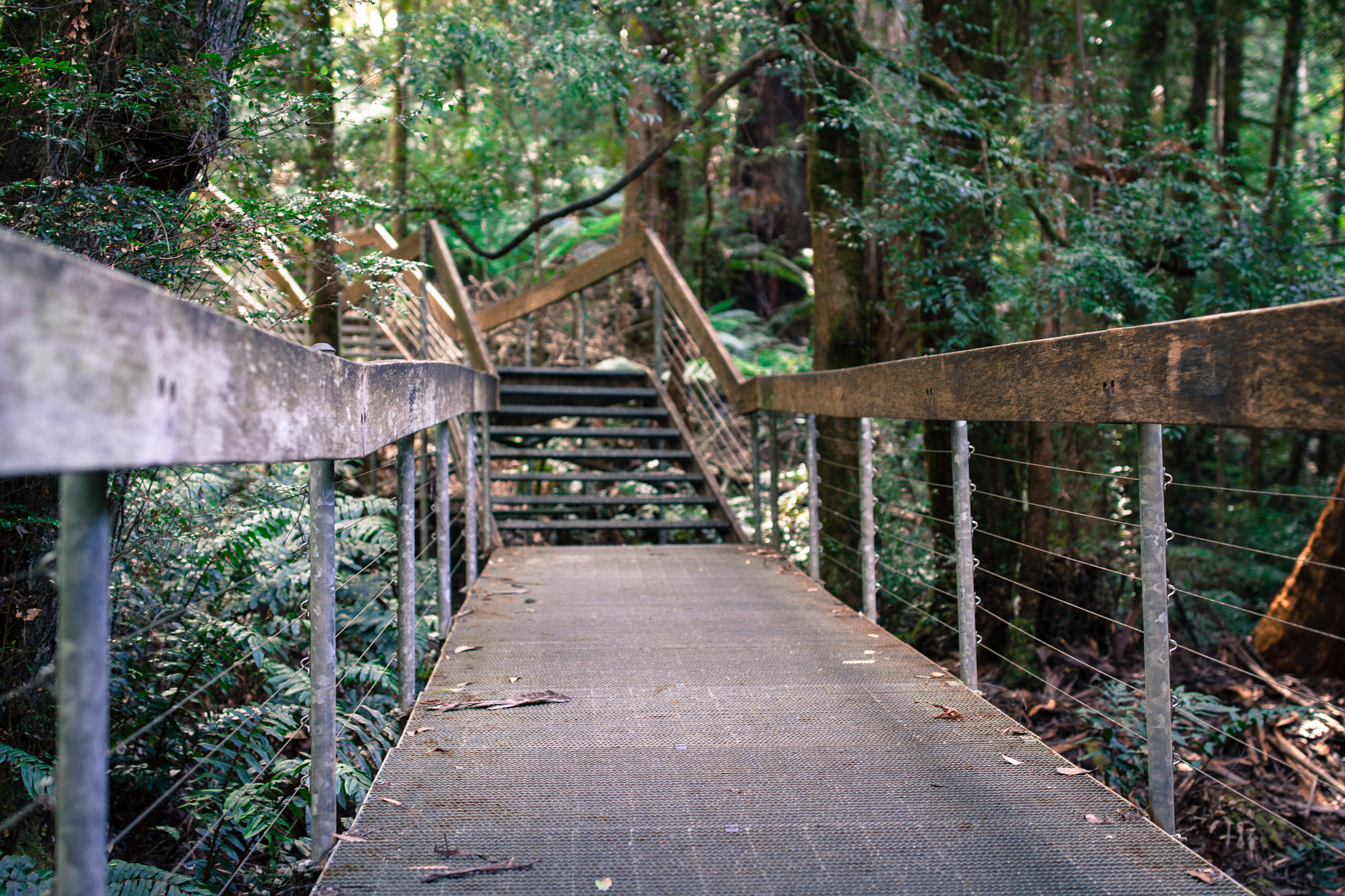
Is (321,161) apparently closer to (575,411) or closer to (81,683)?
(575,411)

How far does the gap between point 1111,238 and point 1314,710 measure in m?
3.07

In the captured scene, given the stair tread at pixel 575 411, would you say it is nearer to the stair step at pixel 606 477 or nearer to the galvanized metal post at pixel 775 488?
the stair step at pixel 606 477

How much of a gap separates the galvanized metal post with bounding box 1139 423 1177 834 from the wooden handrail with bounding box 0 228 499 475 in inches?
72.1

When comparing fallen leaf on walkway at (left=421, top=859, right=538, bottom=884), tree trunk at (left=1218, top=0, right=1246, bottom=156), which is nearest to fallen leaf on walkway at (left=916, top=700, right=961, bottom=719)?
fallen leaf on walkway at (left=421, top=859, right=538, bottom=884)

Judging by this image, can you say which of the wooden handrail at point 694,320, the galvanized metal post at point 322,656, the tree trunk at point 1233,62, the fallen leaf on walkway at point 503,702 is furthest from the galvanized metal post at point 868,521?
the tree trunk at point 1233,62

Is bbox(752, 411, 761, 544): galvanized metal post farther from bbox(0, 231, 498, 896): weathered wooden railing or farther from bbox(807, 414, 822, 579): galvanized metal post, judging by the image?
bbox(0, 231, 498, 896): weathered wooden railing

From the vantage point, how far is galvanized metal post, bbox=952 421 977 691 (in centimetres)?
295

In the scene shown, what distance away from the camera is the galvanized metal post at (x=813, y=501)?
4781 mm

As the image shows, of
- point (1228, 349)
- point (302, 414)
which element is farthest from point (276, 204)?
point (1228, 349)

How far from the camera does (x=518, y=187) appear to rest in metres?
11.2

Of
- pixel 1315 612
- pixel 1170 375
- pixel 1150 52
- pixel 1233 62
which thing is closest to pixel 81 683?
pixel 1170 375

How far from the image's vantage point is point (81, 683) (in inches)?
40.2

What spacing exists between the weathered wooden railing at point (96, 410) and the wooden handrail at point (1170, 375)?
1.71 meters

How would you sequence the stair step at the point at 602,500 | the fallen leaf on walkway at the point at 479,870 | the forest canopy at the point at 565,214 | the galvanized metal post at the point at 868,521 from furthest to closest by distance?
the stair step at the point at 602,500, the galvanized metal post at the point at 868,521, the forest canopy at the point at 565,214, the fallen leaf on walkway at the point at 479,870
